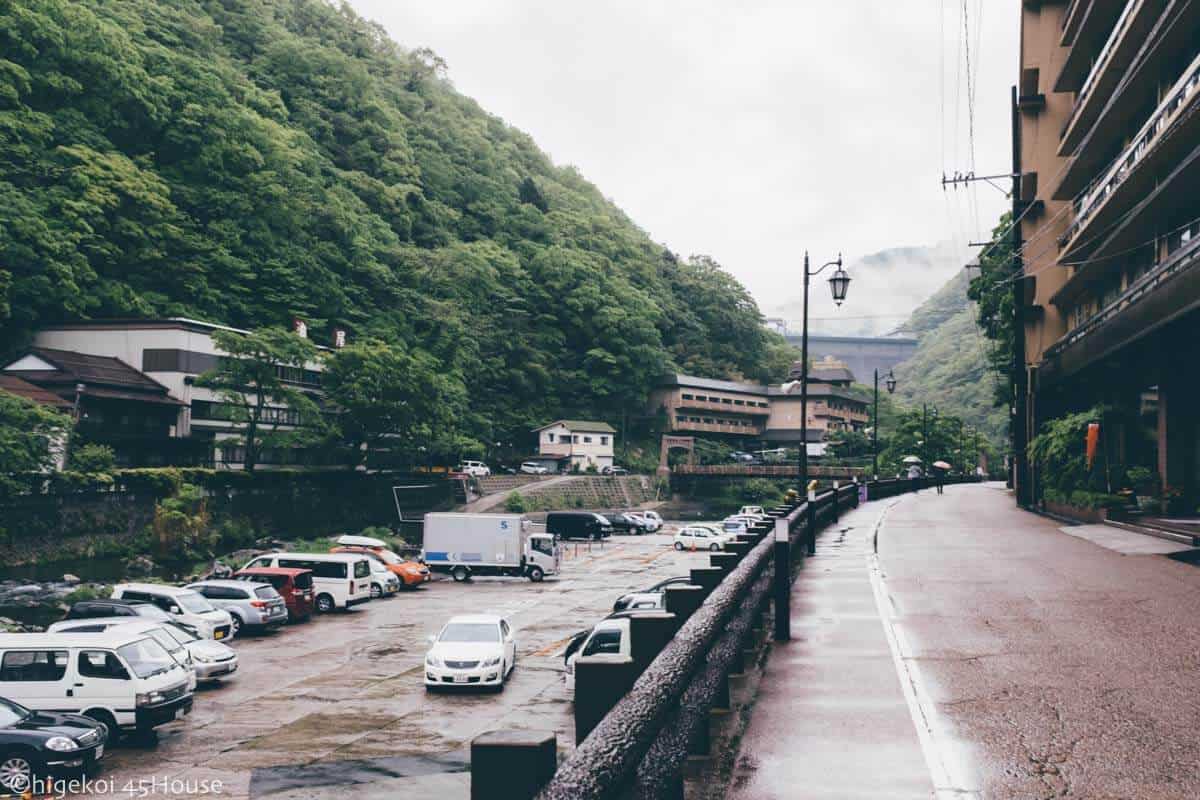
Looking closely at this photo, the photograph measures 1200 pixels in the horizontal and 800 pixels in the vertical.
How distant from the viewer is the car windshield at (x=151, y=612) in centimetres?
2514

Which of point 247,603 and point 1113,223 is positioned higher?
point 1113,223

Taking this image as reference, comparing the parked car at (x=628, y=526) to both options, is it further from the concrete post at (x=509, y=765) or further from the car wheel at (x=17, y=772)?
the concrete post at (x=509, y=765)

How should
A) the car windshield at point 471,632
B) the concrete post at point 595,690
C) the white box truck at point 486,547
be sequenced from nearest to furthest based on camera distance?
1. the concrete post at point 595,690
2. the car windshield at point 471,632
3. the white box truck at point 486,547

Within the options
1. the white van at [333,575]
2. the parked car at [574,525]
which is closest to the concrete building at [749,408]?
the parked car at [574,525]

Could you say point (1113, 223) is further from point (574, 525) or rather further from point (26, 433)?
point (26, 433)

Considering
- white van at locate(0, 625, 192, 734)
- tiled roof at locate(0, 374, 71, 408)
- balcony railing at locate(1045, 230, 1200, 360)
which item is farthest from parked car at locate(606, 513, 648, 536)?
white van at locate(0, 625, 192, 734)

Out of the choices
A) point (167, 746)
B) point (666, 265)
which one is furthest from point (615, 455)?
point (167, 746)

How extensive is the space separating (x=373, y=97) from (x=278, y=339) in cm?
6218

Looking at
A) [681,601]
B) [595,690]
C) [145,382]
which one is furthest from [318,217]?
[595,690]

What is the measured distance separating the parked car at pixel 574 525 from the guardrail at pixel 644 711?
5502 centimetres

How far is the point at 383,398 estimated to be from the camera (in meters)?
61.3

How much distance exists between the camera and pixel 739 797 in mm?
5895

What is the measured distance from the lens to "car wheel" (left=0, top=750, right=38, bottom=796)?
13.2 meters

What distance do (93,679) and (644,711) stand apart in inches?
609
